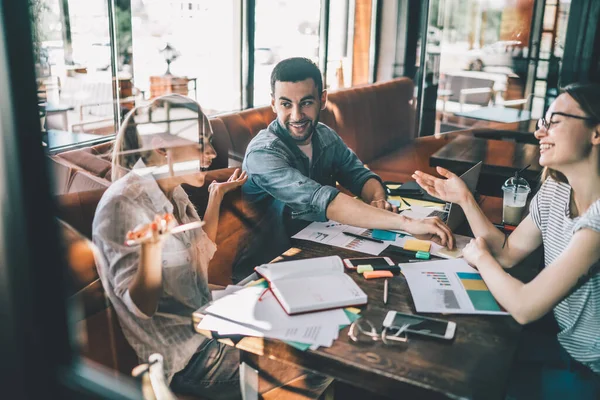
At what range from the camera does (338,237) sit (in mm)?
1496

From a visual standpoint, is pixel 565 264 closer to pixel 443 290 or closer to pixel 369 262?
pixel 443 290

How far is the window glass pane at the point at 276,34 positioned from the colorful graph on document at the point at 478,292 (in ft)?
5.87

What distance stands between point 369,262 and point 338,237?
217mm

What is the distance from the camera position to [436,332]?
3.15 feet

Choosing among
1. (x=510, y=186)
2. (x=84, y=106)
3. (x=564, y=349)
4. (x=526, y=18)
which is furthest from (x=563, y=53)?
(x=84, y=106)

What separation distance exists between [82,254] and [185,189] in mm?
426

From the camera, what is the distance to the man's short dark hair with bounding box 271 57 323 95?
1.82 metres

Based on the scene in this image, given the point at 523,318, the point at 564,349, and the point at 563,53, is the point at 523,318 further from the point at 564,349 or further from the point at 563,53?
the point at 563,53

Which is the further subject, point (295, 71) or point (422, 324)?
point (295, 71)

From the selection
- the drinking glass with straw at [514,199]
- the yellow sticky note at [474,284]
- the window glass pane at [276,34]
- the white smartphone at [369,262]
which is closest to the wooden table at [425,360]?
the yellow sticky note at [474,284]

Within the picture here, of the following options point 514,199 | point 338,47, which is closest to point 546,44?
point 338,47

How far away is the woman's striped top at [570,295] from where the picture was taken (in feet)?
3.66

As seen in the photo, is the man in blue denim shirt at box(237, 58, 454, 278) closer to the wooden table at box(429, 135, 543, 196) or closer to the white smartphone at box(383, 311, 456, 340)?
the white smartphone at box(383, 311, 456, 340)

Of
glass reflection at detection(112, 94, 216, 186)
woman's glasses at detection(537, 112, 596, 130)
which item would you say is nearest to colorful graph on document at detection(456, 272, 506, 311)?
woman's glasses at detection(537, 112, 596, 130)
